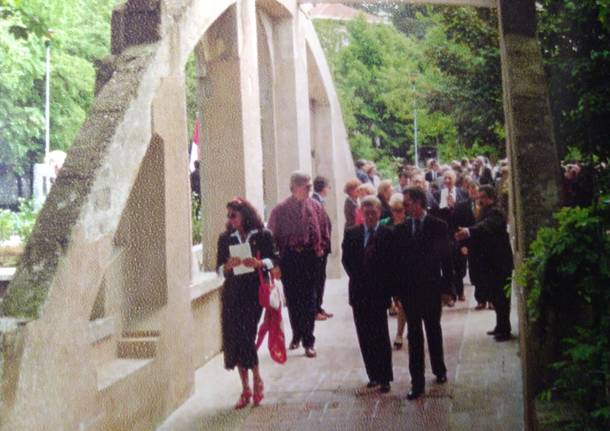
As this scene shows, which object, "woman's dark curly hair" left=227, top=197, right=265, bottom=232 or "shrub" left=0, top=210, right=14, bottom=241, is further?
"shrub" left=0, top=210, right=14, bottom=241

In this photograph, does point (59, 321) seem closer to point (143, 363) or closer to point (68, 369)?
point (68, 369)

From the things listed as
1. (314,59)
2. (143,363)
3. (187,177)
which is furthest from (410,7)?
(143,363)

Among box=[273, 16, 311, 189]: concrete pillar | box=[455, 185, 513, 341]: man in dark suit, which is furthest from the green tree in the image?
box=[455, 185, 513, 341]: man in dark suit

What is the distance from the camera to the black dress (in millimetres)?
9383

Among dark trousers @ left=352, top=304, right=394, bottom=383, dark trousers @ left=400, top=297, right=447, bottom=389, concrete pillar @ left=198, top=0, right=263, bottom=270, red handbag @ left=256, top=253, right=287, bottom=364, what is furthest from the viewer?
concrete pillar @ left=198, top=0, right=263, bottom=270

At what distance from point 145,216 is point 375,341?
2293mm

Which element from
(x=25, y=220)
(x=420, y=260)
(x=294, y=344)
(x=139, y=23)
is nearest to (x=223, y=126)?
(x=294, y=344)

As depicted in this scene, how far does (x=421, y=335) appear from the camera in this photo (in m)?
9.41

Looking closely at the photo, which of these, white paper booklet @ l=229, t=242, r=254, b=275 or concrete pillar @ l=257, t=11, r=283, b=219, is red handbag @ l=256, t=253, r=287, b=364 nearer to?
white paper booklet @ l=229, t=242, r=254, b=275

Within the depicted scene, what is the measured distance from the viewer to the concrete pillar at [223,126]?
12578 mm

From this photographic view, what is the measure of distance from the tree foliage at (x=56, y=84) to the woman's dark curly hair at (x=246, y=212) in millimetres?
21999

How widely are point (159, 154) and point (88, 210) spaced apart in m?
1.98

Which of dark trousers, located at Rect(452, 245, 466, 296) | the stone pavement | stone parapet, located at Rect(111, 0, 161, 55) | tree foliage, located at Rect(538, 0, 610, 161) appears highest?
stone parapet, located at Rect(111, 0, 161, 55)

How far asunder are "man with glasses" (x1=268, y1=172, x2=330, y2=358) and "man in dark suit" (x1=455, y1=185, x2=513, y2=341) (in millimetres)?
1888
